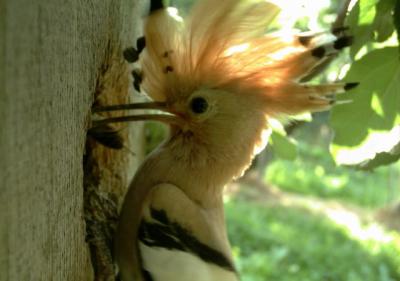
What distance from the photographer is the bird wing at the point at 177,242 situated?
3.33ft

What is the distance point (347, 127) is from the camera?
1.07 meters

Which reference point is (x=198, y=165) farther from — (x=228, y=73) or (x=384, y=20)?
(x=384, y=20)

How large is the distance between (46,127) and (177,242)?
348 mm

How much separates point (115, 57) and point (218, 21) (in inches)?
9.1

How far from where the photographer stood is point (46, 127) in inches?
31.0

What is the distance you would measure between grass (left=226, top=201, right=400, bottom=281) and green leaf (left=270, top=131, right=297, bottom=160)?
2.60 meters

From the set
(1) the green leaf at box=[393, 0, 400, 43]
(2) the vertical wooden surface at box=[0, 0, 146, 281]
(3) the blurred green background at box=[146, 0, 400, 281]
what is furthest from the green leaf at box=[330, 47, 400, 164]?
(2) the vertical wooden surface at box=[0, 0, 146, 281]

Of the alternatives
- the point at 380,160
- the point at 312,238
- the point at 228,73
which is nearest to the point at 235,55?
the point at 228,73

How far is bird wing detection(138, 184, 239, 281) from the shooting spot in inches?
39.9

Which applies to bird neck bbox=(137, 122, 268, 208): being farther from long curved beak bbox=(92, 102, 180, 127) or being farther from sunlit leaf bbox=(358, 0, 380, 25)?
sunlit leaf bbox=(358, 0, 380, 25)

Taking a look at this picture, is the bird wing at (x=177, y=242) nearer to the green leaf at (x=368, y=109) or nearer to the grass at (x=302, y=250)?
the green leaf at (x=368, y=109)

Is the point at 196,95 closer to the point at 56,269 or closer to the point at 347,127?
the point at 347,127

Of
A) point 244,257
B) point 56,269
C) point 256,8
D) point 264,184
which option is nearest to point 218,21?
point 256,8

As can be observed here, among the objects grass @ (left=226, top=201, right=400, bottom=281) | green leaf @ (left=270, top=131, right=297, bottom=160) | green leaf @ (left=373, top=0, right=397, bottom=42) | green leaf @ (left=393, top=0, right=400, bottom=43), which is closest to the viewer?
green leaf @ (left=393, top=0, right=400, bottom=43)
